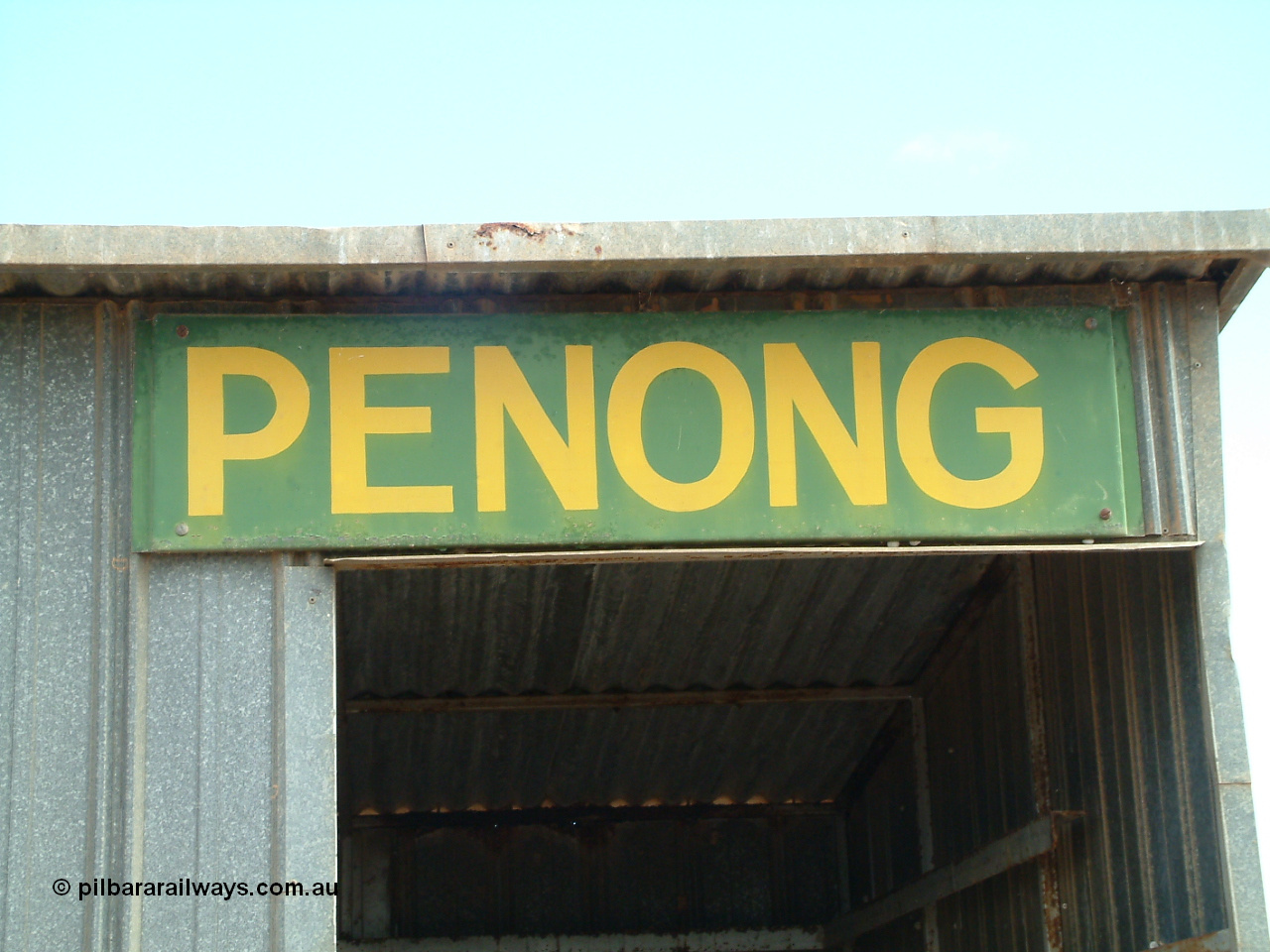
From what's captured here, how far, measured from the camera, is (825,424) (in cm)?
624

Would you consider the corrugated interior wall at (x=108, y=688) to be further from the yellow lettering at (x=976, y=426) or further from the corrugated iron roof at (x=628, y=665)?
the corrugated iron roof at (x=628, y=665)

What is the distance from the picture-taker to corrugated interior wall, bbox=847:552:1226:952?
260 inches

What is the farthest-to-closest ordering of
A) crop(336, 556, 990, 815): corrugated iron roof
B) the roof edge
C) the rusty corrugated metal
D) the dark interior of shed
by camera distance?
the rusty corrugated metal < the dark interior of shed < crop(336, 556, 990, 815): corrugated iron roof < the roof edge

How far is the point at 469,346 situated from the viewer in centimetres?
622

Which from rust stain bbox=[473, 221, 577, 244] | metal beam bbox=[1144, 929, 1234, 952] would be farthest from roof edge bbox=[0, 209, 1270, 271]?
metal beam bbox=[1144, 929, 1234, 952]

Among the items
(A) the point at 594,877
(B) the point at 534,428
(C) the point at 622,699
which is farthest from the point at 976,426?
(A) the point at 594,877

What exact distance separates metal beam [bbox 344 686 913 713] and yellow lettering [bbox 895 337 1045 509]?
14.8ft

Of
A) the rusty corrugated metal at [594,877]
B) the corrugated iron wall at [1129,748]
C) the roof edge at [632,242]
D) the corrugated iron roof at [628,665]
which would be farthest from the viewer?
the rusty corrugated metal at [594,877]

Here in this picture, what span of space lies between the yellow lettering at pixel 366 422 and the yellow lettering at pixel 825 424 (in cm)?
135

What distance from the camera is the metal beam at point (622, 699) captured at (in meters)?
10.2

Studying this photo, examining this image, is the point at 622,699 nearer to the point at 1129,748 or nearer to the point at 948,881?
the point at 948,881

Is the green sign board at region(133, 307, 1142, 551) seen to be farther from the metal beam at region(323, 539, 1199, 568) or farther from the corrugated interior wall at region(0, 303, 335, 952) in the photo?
the corrugated interior wall at region(0, 303, 335, 952)

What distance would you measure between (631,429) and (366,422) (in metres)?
1.08

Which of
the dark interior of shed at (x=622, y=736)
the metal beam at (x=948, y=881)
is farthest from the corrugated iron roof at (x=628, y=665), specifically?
the metal beam at (x=948, y=881)
